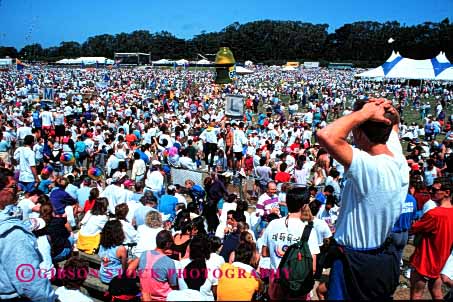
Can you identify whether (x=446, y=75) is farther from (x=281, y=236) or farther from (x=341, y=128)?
(x=341, y=128)

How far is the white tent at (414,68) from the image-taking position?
28.2 m

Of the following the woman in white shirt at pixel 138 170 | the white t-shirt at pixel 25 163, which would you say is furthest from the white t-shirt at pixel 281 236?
the white t-shirt at pixel 25 163

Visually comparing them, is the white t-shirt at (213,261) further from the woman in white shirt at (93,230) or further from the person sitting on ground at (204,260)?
the woman in white shirt at (93,230)

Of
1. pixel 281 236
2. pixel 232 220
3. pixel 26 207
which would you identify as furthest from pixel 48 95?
pixel 281 236

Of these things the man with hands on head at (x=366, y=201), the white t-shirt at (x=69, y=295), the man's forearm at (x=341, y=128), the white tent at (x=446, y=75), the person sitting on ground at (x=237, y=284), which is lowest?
the white t-shirt at (x=69, y=295)

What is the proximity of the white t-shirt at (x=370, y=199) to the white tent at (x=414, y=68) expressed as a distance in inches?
1145

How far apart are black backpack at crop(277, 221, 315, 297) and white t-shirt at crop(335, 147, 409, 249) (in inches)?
22.0

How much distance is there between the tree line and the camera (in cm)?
10038

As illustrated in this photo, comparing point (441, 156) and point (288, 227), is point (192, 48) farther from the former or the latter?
point (288, 227)

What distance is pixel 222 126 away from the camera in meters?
15.4

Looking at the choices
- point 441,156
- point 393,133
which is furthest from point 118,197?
point 441,156

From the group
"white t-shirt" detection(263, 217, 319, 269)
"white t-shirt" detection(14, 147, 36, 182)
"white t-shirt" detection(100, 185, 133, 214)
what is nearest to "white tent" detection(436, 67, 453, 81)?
"white t-shirt" detection(100, 185, 133, 214)

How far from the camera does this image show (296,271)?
2.61 meters

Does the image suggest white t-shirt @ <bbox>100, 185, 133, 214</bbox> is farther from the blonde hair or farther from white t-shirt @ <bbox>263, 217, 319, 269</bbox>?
white t-shirt @ <bbox>263, 217, 319, 269</bbox>
